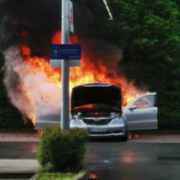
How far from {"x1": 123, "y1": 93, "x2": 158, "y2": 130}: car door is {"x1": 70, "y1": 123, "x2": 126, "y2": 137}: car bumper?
97cm

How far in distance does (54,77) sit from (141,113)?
12.7 ft

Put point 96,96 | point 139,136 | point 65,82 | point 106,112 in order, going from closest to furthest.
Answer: point 65,82 → point 106,112 → point 96,96 → point 139,136

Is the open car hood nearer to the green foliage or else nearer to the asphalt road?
→ the asphalt road

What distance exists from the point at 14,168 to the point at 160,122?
30.0ft

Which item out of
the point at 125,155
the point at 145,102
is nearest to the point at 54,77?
the point at 145,102

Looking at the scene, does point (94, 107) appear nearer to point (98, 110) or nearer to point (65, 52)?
point (98, 110)

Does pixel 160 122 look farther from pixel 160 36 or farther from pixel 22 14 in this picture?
pixel 22 14

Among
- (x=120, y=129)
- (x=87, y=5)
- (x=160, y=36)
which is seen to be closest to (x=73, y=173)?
(x=120, y=129)

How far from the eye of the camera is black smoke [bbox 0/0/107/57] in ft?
53.7

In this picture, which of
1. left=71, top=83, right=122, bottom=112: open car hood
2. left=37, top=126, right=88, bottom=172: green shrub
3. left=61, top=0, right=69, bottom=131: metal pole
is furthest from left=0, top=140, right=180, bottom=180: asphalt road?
left=71, top=83, right=122, bottom=112: open car hood

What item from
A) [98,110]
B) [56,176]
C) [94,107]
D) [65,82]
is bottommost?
[56,176]

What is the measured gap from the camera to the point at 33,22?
16.5 meters

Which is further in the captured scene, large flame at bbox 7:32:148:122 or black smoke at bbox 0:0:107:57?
black smoke at bbox 0:0:107:57

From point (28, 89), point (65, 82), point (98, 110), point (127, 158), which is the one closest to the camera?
point (65, 82)
